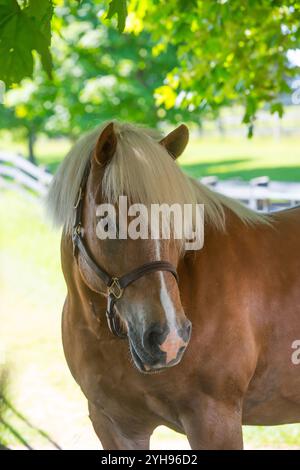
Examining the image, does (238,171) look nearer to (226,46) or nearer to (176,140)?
(226,46)

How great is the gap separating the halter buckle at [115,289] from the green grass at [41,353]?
0.54 m

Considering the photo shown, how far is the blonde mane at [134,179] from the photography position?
237 cm

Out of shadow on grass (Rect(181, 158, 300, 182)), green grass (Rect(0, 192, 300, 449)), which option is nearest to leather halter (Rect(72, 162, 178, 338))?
green grass (Rect(0, 192, 300, 449))

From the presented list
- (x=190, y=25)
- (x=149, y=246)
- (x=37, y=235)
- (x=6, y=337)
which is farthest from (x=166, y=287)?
(x=37, y=235)

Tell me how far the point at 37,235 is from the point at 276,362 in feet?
30.7

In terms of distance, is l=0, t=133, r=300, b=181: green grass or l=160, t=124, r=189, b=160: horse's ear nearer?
l=160, t=124, r=189, b=160: horse's ear

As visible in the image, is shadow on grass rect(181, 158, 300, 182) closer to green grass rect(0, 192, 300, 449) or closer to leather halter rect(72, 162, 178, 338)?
green grass rect(0, 192, 300, 449)

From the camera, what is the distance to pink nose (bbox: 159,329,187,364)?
2.19 m

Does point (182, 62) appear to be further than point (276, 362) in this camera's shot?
Yes

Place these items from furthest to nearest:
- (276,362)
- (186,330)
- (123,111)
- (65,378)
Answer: (123,111)
(65,378)
(276,362)
(186,330)

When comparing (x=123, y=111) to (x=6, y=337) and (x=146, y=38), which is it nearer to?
(x=146, y=38)

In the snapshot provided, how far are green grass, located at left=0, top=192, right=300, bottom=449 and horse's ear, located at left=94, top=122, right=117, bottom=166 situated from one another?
502mm

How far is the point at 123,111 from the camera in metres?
16.3

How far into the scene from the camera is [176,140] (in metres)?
2.62
